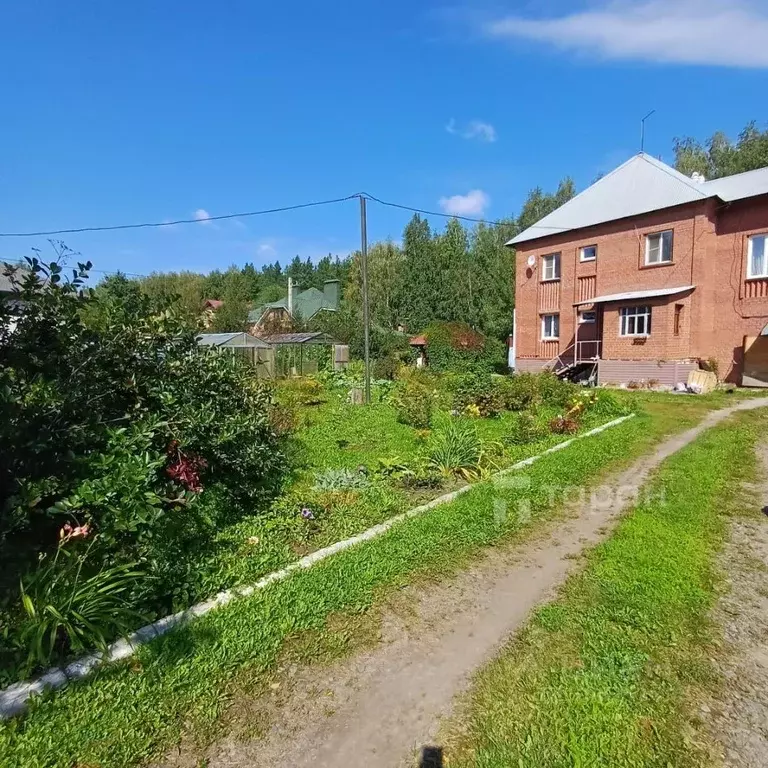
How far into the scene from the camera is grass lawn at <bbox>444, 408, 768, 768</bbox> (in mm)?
2359

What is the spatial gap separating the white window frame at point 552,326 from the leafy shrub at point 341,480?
20.3 m

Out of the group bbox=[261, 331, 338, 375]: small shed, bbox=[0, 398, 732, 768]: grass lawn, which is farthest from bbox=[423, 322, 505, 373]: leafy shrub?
bbox=[0, 398, 732, 768]: grass lawn

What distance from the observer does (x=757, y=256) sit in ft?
60.1

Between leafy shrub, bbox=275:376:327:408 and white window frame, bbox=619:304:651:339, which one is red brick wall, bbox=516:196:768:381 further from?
leafy shrub, bbox=275:376:327:408

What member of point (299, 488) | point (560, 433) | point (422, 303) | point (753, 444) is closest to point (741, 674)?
point (299, 488)

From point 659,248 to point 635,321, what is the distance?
3.24m

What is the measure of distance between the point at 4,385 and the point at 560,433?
30.4ft

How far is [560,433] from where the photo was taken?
10031mm

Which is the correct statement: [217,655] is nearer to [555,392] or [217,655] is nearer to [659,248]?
[555,392]

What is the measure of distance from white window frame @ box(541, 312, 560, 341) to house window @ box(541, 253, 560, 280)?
191 centimetres

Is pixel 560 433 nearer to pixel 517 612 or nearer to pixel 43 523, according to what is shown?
pixel 517 612

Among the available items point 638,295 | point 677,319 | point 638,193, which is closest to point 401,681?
point 677,319


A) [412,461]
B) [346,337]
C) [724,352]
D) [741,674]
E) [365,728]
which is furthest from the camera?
[346,337]

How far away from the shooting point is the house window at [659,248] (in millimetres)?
20047
